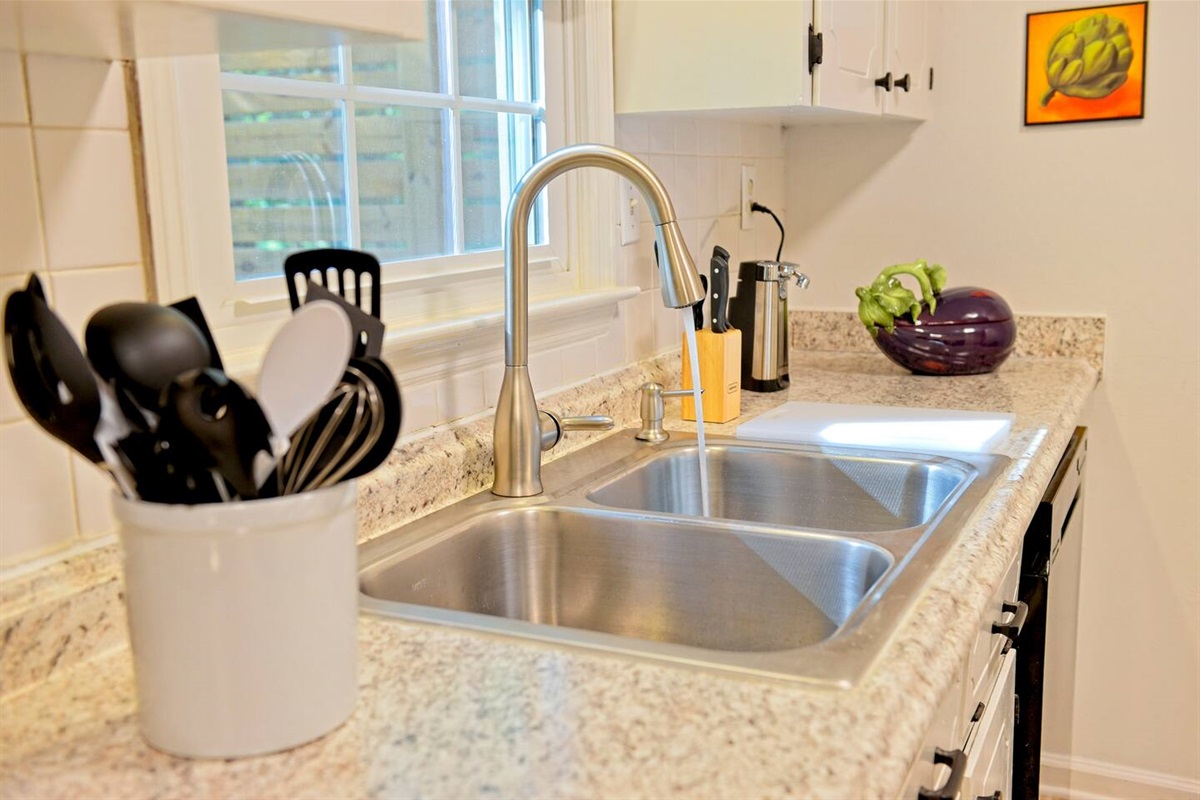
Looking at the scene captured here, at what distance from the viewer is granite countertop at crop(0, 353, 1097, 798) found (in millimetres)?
693

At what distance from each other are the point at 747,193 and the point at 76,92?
1634mm

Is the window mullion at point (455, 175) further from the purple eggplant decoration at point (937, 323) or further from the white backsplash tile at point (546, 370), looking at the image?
the purple eggplant decoration at point (937, 323)

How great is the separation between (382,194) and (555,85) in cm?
45

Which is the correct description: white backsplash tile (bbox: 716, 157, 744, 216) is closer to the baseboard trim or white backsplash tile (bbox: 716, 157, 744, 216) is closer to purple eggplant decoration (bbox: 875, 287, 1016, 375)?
purple eggplant decoration (bbox: 875, 287, 1016, 375)

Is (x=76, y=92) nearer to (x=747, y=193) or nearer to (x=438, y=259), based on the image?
(x=438, y=259)

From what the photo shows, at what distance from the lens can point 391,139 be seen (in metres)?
1.42

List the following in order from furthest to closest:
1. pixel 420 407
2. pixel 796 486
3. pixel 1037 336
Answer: pixel 1037 336 → pixel 796 486 → pixel 420 407

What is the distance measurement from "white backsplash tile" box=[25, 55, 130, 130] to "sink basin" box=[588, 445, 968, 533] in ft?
2.47

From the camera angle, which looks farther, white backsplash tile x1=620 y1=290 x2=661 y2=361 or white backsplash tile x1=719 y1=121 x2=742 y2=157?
white backsplash tile x1=719 y1=121 x2=742 y2=157

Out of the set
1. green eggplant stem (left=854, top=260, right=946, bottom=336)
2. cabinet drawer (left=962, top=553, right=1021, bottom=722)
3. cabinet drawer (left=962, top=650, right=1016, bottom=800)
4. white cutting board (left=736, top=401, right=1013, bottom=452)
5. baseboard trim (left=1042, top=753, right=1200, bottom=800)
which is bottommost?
baseboard trim (left=1042, top=753, right=1200, bottom=800)

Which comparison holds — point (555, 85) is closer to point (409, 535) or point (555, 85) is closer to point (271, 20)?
point (409, 535)

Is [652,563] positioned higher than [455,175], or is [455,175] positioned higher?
[455,175]

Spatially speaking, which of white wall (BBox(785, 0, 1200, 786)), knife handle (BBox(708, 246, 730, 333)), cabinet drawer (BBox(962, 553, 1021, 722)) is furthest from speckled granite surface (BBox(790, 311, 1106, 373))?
cabinet drawer (BBox(962, 553, 1021, 722))

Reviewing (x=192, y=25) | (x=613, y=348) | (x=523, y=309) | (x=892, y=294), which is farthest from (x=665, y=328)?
(x=192, y=25)
